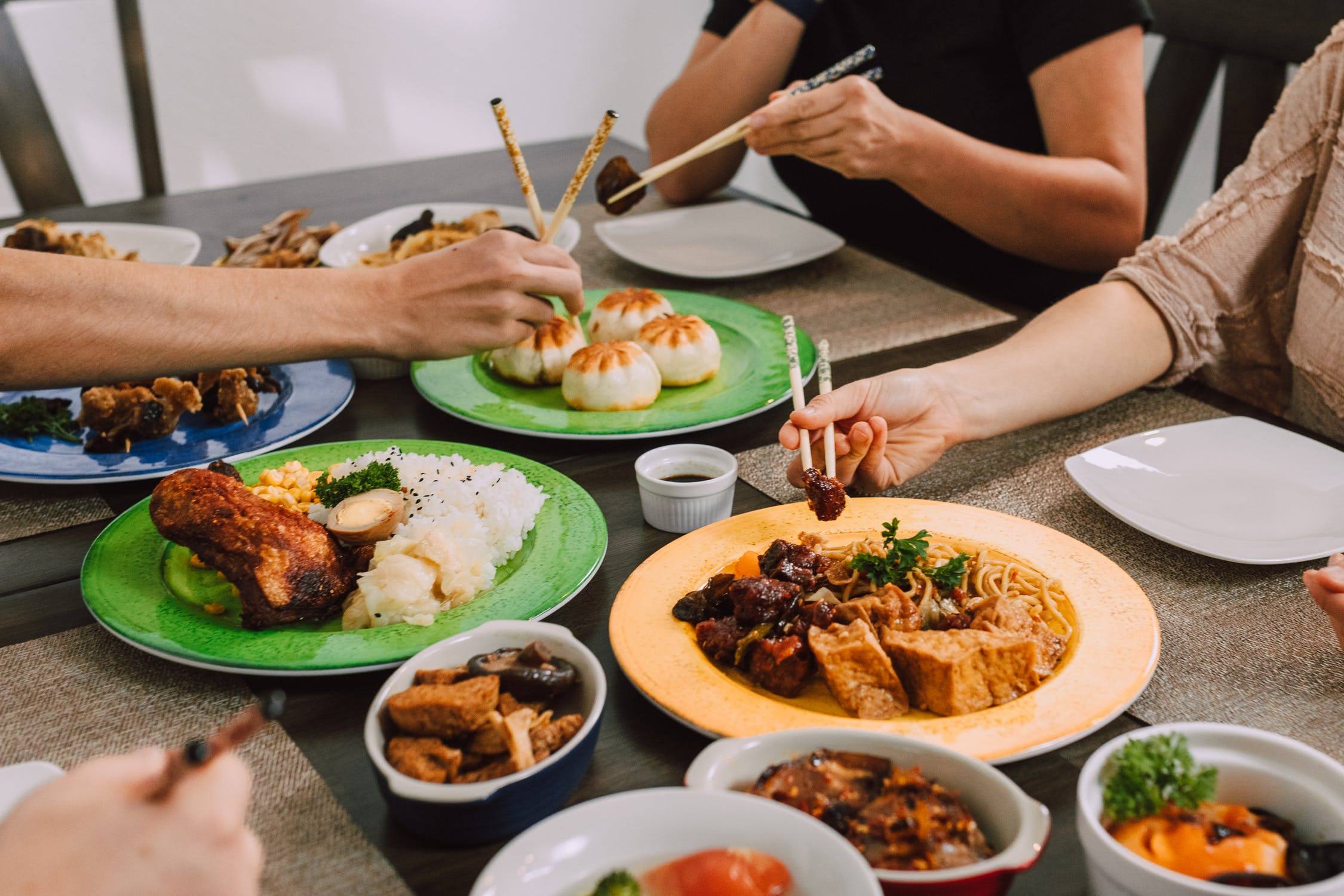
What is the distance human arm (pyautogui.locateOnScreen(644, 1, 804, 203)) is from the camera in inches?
109

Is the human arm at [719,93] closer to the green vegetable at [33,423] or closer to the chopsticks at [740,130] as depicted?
the chopsticks at [740,130]

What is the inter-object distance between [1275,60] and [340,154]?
16.1ft

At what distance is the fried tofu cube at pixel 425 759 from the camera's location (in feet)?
2.89

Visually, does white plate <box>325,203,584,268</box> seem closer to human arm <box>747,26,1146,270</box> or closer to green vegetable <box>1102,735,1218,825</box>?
human arm <box>747,26,1146,270</box>

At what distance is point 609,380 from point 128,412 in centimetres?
76

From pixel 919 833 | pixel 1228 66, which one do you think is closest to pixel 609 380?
pixel 919 833

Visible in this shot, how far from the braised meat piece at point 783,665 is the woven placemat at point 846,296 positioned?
3.20 feet

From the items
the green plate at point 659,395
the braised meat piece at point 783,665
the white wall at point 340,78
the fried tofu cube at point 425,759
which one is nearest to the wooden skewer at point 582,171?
the green plate at point 659,395

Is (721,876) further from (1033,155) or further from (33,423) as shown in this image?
(1033,155)

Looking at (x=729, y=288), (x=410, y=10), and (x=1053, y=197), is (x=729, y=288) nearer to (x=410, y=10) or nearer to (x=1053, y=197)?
(x=1053, y=197)

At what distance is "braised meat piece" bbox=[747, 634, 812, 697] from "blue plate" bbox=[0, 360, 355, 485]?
2.97 feet

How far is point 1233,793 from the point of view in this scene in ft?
2.63

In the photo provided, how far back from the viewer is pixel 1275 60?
281 cm

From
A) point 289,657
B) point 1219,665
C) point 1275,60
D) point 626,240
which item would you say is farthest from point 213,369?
point 1275,60
